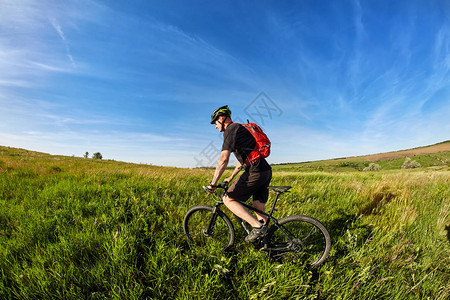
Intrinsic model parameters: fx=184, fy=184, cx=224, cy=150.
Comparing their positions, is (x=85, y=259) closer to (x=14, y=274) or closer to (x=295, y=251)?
(x=14, y=274)

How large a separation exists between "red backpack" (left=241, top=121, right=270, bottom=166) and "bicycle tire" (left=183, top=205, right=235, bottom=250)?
1386 millimetres

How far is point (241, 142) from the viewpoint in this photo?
146 inches

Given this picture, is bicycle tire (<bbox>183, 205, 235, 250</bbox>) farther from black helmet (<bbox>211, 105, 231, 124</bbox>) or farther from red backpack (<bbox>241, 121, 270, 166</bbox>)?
black helmet (<bbox>211, 105, 231, 124</bbox>)

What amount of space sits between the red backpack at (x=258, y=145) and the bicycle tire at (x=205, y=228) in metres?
1.39

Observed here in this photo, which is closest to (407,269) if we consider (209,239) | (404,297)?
(404,297)

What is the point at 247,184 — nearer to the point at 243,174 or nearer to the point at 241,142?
the point at 243,174

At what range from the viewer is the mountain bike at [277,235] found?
134 inches

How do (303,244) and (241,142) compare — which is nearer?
(303,244)

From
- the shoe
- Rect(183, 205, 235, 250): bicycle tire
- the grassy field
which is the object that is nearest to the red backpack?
the shoe

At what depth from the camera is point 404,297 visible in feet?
8.68

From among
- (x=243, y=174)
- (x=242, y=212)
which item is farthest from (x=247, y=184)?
(x=242, y=212)

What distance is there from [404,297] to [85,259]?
4.88 meters

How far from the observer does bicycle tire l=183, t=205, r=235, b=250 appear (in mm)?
3847

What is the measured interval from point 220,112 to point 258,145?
43.3 inches
